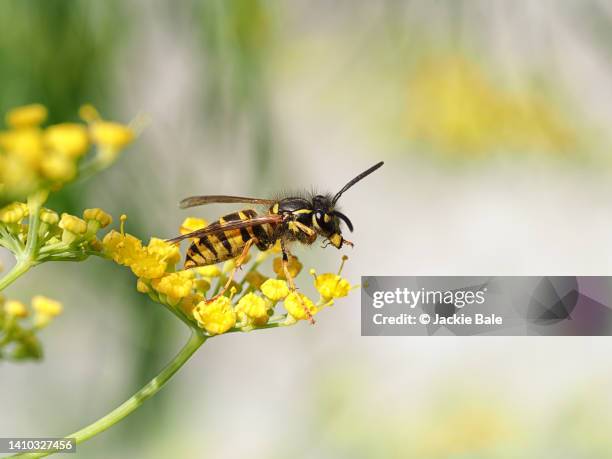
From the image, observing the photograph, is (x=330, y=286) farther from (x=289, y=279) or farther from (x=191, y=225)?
(x=191, y=225)

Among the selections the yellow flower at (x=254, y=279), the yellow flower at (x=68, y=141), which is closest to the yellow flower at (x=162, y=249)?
the yellow flower at (x=254, y=279)

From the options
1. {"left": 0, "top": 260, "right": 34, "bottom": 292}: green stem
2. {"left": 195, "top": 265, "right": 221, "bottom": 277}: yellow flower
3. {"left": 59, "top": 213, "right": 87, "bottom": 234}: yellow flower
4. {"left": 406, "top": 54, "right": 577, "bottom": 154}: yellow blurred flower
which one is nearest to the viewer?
{"left": 0, "top": 260, "right": 34, "bottom": 292}: green stem

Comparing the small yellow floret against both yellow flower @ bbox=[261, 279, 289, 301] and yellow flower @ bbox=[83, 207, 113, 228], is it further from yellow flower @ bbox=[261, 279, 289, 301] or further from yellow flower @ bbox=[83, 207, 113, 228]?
yellow flower @ bbox=[261, 279, 289, 301]

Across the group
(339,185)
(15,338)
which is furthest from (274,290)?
(339,185)

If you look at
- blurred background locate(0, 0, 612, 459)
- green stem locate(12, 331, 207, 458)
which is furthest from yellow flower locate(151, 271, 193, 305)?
blurred background locate(0, 0, 612, 459)

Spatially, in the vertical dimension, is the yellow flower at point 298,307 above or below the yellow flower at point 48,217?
below

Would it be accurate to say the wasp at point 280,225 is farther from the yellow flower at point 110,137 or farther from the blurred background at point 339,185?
the yellow flower at point 110,137
